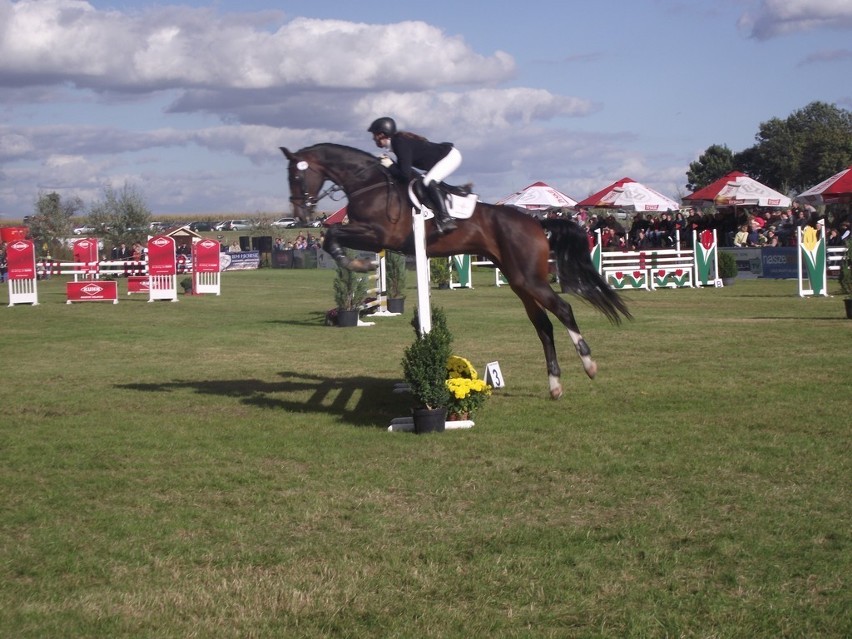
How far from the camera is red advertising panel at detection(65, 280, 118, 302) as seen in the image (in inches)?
1021

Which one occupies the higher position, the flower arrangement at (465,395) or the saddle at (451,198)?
the saddle at (451,198)

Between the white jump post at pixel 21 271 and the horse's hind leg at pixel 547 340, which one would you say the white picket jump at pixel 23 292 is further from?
the horse's hind leg at pixel 547 340

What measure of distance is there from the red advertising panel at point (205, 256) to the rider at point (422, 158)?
20827mm

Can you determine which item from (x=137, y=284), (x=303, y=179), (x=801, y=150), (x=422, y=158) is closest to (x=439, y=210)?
(x=422, y=158)

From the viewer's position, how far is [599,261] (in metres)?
27.4

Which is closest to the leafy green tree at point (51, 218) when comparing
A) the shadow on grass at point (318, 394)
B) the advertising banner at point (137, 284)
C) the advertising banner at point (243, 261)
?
the advertising banner at point (243, 261)

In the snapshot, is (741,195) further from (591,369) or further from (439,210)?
(439,210)

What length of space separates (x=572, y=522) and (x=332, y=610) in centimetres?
173

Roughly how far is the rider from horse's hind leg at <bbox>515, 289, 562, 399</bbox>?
1.31 m

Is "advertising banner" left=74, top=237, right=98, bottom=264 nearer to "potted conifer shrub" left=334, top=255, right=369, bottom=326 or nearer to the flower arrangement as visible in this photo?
"potted conifer shrub" left=334, top=255, right=369, bottom=326

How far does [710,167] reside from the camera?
75.2 meters

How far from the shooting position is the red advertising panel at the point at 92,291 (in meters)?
25.9

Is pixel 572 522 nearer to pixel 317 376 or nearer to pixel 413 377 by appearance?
pixel 413 377

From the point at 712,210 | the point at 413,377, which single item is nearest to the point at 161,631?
the point at 413,377
